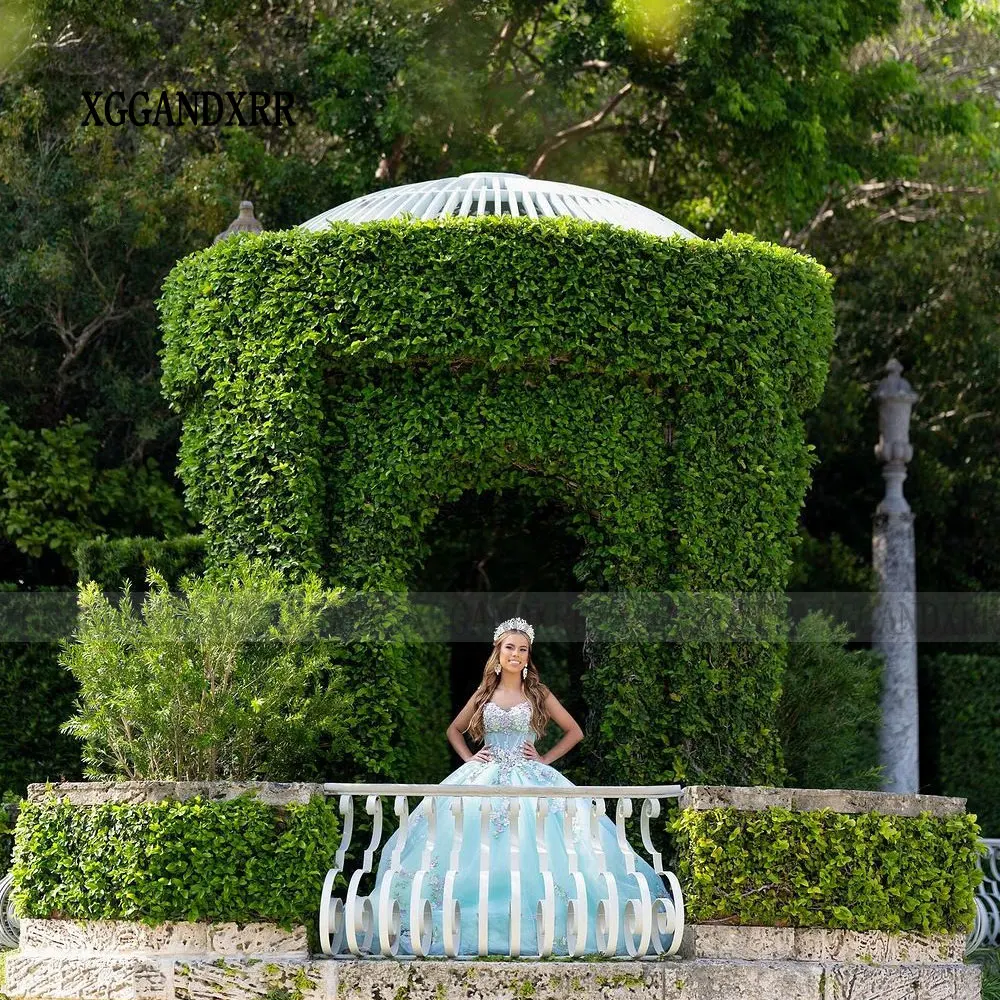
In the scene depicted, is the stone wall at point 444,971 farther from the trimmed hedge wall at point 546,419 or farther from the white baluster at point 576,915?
the trimmed hedge wall at point 546,419

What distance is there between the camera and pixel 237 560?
916cm

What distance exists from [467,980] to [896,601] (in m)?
8.32

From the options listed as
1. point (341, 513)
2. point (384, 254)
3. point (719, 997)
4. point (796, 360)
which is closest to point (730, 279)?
point (796, 360)

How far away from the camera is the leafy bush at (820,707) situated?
1084cm

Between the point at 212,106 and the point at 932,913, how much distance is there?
1188cm

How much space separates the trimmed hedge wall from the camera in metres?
9.33

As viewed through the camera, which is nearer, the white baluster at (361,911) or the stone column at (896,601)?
the white baluster at (361,911)

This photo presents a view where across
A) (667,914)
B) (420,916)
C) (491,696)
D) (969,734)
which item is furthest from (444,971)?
(969,734)

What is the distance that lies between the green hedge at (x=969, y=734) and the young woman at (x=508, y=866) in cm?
635

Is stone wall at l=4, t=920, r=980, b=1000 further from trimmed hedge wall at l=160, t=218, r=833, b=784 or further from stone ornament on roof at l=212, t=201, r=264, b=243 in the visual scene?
stone ornament on roof at l=212, t=201, r=264, b=243

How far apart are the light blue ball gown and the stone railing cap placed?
524 mm

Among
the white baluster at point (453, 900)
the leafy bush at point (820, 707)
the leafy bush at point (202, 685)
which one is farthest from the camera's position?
the leafy bush at point (820, 707)

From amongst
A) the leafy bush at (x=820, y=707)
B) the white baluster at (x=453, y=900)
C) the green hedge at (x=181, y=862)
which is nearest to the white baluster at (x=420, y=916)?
the white baluster at (x=453, y=900)

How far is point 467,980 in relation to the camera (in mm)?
6926
